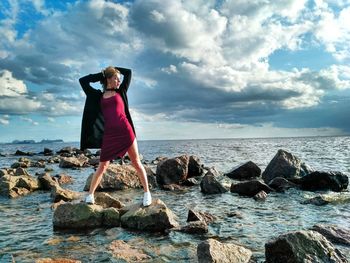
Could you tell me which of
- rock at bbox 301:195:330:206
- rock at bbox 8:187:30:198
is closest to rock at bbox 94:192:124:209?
rock at bbox 8:187:30:198

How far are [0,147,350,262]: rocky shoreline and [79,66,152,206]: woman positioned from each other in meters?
0.65

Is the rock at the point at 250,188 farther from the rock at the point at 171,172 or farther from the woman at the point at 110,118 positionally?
the woman at the point at 110,118

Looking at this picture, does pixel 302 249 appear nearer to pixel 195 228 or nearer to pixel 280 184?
pixel 195 228

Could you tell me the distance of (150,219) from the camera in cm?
834

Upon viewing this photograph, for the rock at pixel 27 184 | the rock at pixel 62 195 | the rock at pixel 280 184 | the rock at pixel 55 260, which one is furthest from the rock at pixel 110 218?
the rock at pixel 280 184

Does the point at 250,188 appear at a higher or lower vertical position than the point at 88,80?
lower

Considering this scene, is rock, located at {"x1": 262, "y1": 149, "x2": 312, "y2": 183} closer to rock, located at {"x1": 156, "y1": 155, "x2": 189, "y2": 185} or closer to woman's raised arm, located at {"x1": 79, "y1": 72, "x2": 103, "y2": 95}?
rock, located at {"x1": 156, "y1": 155, "x2": 189, "y2": 185}

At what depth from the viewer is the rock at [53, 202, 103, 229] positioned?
337 inches

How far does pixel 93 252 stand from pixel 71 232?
172 centimetres

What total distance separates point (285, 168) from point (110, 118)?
12315 mm

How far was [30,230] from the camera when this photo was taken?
8477mm

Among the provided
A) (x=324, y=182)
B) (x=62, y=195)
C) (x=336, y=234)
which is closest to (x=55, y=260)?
(x=336, y=234)

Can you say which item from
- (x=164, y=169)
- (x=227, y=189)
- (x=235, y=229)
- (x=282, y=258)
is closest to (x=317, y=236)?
(x=282, y=258)

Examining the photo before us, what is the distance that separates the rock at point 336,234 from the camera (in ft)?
23.5
